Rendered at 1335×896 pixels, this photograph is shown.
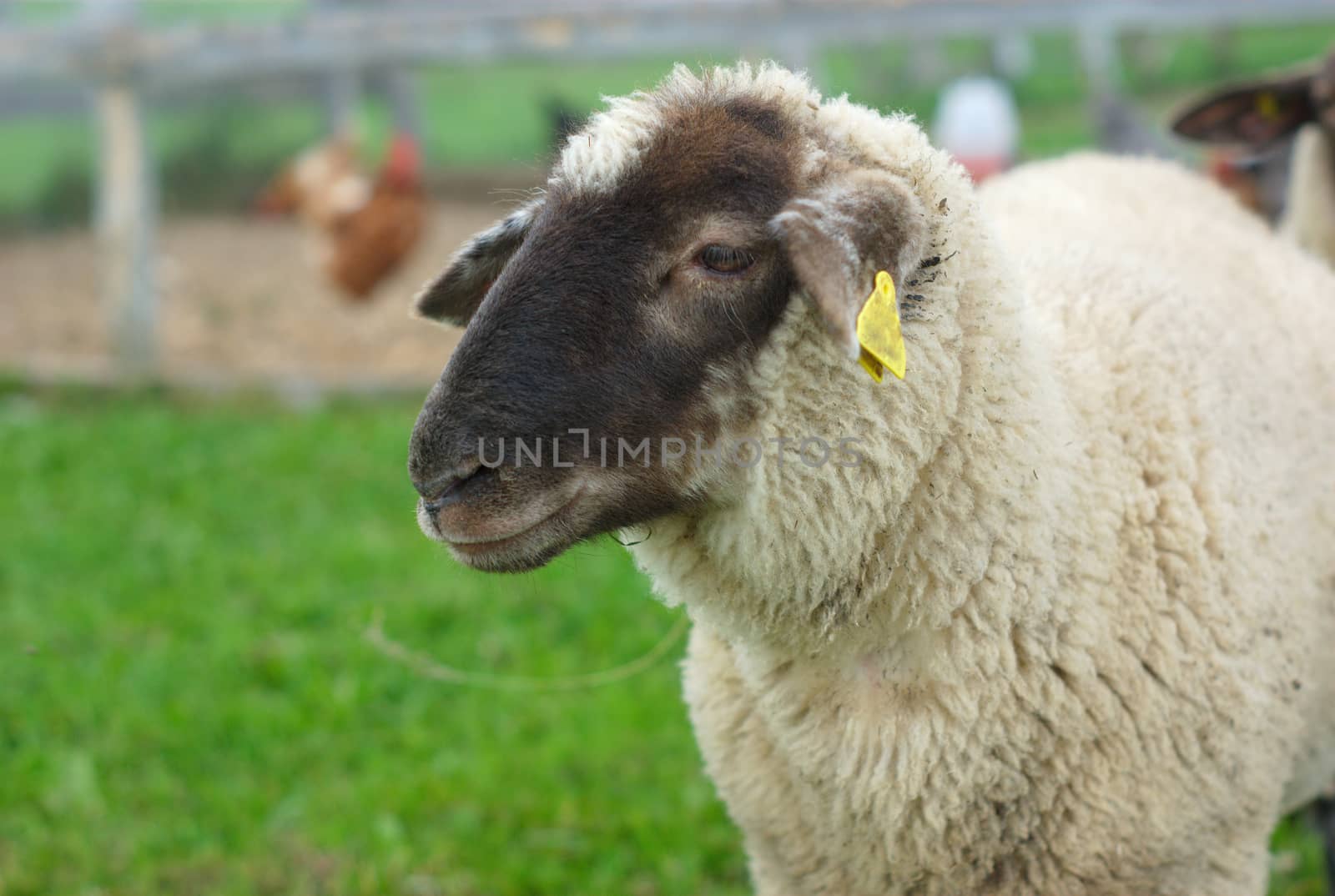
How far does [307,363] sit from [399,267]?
89 centimetres

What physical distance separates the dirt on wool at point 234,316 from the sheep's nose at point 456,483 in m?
5.90

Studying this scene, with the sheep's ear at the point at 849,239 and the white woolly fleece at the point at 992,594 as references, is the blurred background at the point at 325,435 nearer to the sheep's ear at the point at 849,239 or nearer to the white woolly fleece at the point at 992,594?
the white woolly fleece at the point at 992,594

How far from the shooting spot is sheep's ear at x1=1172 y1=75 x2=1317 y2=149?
4.16m

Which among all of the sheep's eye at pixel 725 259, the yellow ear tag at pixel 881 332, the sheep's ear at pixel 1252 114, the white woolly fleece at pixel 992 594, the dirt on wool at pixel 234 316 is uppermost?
the sheep's ear at pixel 1252 114

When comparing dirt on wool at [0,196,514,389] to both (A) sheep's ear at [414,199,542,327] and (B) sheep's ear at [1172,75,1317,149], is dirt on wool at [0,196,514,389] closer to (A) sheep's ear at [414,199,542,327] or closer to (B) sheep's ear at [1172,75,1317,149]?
(B) sheep's ear at [1172,75,1317,149]

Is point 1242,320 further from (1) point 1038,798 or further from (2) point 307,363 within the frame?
(2) point 307,363

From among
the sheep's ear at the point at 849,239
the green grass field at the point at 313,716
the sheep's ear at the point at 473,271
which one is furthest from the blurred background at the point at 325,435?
the sheep's ear at the point at 849,239

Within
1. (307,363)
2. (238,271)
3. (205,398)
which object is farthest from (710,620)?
(238,271)

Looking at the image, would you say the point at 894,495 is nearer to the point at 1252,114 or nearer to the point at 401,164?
the point at 1252,114

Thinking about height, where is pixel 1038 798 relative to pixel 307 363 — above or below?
above

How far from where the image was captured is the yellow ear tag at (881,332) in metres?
1.79

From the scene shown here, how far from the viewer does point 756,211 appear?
6.27 ft

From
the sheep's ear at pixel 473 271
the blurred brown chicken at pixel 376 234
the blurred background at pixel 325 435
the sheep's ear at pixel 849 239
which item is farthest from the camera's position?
the blurred brown chicken at pixel 376 234

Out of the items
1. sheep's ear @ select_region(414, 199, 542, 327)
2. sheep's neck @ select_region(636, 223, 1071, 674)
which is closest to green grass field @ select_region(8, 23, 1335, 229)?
sheep's ear @ select_region(414, 199, 542, 327)
